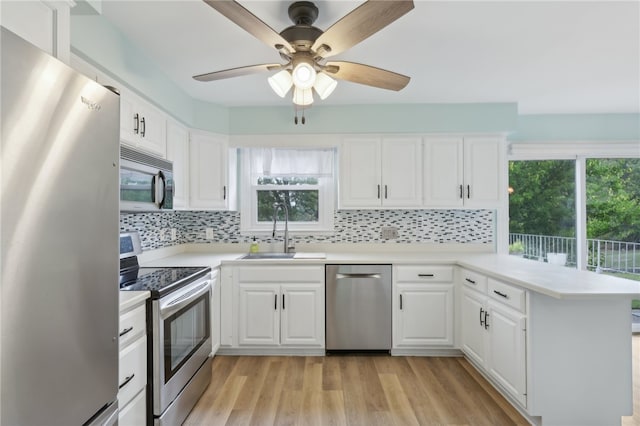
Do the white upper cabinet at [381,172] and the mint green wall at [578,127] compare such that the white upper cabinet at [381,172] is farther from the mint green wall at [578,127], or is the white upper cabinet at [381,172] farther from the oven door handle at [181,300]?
the oven door handle at [181,300]

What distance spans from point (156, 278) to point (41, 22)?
141cm

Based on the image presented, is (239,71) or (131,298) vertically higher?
(239,71)

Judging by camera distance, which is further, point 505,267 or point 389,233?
point 389,233

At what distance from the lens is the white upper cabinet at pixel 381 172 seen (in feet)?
11.0

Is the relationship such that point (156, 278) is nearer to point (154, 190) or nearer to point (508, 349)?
point (154, 190)

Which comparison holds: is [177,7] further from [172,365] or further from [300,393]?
[300,393]

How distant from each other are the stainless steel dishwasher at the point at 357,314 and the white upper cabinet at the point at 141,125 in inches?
69.6

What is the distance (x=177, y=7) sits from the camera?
6.01ft

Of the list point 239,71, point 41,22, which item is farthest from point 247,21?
point 41,22

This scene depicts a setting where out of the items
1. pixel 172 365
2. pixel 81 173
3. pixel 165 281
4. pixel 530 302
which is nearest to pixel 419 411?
pixel 530 302

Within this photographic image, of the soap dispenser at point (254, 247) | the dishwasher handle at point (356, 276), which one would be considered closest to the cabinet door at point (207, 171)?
the soap dispenser at point (254, 247)

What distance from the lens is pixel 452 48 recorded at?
2.25 meters

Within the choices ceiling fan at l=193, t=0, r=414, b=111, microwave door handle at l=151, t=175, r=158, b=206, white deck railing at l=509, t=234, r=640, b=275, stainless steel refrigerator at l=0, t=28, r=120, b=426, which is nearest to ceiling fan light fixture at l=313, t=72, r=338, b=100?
ceiling fan at l=193, t=0, r=414, b=111

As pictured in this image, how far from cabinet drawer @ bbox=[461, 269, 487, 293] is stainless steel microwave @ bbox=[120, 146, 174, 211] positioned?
2322 mm
